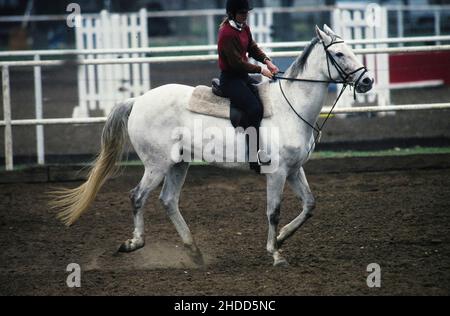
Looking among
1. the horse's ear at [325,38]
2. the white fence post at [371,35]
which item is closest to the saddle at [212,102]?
the horse's ear at [325,38]

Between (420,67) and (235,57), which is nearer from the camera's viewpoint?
(235,57)

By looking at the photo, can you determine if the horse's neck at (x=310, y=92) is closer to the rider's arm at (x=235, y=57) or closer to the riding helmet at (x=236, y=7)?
the rider's arm at (x=235, y=57)

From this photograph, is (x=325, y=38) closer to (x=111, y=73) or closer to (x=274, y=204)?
(x=274, y=204)

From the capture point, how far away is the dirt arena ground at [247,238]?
19.2ft

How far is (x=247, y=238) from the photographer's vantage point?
24.2 ft

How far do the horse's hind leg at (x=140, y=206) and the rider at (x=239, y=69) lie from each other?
0.92m

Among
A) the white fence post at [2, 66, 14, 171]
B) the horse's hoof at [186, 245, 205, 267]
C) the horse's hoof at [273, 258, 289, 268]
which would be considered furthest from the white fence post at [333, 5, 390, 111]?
the horse's hoof at [273, 258, 289, 268]

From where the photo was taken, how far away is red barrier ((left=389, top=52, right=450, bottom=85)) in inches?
507

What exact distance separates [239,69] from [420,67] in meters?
7.97

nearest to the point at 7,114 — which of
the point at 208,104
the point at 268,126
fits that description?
the point at 208,104

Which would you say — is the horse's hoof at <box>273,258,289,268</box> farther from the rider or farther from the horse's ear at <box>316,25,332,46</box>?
the horse's ear at <box>316,25,332,46</box>

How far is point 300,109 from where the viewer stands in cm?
664
